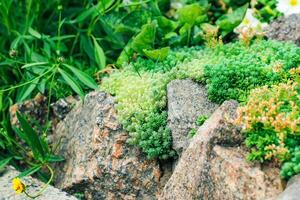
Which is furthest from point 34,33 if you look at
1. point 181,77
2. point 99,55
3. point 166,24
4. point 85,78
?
point 181,77

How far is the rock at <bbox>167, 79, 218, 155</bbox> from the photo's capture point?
11.1ft

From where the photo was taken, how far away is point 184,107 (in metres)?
3.48

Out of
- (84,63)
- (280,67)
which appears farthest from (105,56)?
(280,67)

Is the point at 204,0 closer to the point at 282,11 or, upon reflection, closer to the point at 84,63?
the point at 282,11

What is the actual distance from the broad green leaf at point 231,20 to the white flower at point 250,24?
6cm

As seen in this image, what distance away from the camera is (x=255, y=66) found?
347cm

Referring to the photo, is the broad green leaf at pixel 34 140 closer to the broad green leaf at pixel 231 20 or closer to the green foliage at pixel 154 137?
the green foliage at pixel 154 137

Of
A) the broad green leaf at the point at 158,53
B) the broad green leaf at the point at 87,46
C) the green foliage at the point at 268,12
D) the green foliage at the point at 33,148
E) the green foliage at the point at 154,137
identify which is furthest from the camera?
the green foliage at the point at 268,12

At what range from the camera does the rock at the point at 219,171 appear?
275cm

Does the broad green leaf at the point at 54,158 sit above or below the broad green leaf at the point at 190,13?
below

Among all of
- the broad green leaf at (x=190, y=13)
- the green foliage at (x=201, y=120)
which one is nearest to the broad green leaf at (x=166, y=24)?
the broad green leaf at (x=190, y=13)

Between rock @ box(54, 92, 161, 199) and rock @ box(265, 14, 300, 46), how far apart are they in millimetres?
1363

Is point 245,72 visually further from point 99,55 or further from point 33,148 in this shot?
point 33,148

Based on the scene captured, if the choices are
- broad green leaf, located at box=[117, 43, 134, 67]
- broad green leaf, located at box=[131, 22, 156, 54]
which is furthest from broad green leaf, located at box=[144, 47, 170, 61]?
broad green leaf, located at box=[117, 43, 134, 67]
